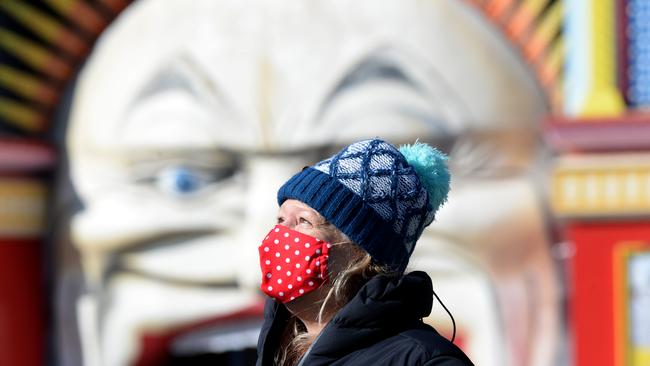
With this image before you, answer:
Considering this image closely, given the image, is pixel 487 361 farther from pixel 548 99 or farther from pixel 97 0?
pixel 97 0

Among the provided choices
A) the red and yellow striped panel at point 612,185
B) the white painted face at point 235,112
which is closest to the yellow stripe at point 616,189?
the red and yellow striped panel at point 612,185

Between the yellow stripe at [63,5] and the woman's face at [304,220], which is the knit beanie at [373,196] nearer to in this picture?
the woman's face at [304,220]

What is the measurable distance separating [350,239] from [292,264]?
9 cm

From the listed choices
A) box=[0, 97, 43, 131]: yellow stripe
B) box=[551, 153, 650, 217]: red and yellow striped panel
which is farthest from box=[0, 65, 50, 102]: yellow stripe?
box=[551, 153, 650, 217]: red and yellow striped panel

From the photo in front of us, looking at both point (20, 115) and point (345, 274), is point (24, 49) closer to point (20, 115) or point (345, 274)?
point (20, 115)

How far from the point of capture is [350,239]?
1903 millimetres

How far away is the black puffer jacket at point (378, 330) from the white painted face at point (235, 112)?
407cm

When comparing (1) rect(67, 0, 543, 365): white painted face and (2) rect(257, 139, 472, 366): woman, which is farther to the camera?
(1) rect(67, 0, 543, 365): white painted face

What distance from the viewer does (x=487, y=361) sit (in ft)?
19.1

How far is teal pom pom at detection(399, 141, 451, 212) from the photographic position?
195 cm

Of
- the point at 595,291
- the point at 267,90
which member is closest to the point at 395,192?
the point at 595,291

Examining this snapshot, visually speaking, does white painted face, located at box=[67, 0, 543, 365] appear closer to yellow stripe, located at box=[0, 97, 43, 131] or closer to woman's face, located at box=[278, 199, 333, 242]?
yellow stripe, located at box=[0, 97, 43, 131]

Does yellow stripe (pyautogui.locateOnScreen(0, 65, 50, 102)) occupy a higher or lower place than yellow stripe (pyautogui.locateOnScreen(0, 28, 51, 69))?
lower

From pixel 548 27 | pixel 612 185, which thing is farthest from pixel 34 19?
pixel 612 185
